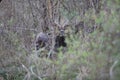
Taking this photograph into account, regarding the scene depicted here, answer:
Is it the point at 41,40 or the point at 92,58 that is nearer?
the point at 92,58

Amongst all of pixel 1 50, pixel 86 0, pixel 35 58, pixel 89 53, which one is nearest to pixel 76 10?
pixel 86 0

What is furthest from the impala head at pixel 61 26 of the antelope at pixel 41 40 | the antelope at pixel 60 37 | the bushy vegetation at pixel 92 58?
the bushy vegetation at pixel 92 58

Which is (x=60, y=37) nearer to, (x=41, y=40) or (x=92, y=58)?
(x=41, y=40)

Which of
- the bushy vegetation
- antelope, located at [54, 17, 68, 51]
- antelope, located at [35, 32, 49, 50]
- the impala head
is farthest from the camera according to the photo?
antelope, located at [35, 32, 49, 50]

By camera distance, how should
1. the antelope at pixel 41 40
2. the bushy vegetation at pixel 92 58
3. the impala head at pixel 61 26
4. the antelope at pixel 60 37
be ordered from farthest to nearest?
the antelope at pixel 41 40 < the impala head at pixel 61 26 < the antelope at pixel 60 37 < the bushy vegetation at pixel 92 58

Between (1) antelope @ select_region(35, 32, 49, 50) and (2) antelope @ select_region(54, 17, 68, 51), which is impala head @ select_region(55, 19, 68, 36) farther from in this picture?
(1) antelope @ select_region(35, 32, 49, 50)

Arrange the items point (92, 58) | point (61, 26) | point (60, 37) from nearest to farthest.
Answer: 1. point (92, 58)
2. point (60, 37)
3. point (61, 26)

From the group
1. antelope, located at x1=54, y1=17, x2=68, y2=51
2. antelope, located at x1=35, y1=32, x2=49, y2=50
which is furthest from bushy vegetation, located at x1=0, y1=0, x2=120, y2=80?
antelope, located at x1=35, y1=32, x2=49, y2=50

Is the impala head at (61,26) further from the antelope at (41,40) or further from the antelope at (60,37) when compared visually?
the antelope at (41,40)

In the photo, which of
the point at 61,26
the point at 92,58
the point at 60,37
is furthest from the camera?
the point at 61,26

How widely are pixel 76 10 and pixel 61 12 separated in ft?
1.35

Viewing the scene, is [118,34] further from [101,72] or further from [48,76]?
[48,76]

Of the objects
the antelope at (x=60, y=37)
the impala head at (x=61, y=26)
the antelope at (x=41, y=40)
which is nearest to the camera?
the antelope at (x=60, y=37)

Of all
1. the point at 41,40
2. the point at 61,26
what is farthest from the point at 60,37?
the point at 41,40
